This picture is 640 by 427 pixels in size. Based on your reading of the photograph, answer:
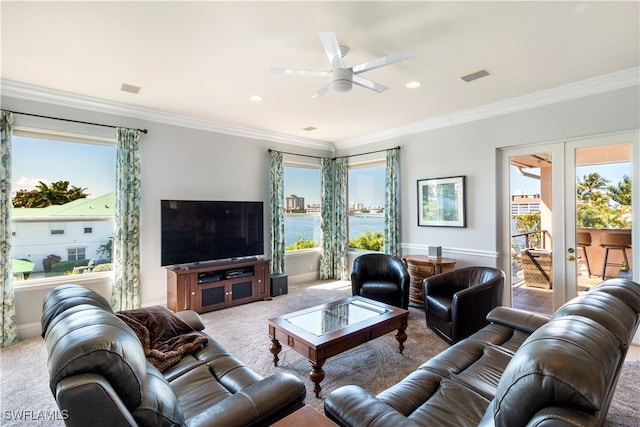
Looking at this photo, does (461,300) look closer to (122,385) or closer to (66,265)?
(122,385)

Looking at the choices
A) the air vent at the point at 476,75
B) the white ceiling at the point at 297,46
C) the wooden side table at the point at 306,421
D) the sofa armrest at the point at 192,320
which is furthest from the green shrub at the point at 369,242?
the wooden side table at the point at 306,421

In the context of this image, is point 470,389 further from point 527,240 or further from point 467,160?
point 467,160

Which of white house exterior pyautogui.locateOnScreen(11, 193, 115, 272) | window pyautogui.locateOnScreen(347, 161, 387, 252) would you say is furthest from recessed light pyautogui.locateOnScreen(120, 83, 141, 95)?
window pyautogui.locateOnScreen(347, 161, 387, 252)

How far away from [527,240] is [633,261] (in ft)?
3.30

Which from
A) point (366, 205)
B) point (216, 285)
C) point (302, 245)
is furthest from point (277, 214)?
point (366, 205)

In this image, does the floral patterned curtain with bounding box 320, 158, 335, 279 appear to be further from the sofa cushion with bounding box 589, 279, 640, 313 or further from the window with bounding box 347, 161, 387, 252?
the sofa cushion with bounding box 589, 279, 640, 313

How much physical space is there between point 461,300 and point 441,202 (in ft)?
6.95

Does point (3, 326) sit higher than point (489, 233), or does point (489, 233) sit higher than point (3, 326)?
point (489, 233)

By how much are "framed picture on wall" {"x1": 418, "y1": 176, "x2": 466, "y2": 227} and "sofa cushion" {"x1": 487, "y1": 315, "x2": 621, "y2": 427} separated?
3624mm

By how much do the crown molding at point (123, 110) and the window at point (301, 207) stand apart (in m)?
0.69

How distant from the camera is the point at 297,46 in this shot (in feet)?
8.66

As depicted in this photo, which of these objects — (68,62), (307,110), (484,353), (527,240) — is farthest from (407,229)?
(68,62)

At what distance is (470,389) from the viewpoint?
67.7 inches

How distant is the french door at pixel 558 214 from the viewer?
11.3 ft
